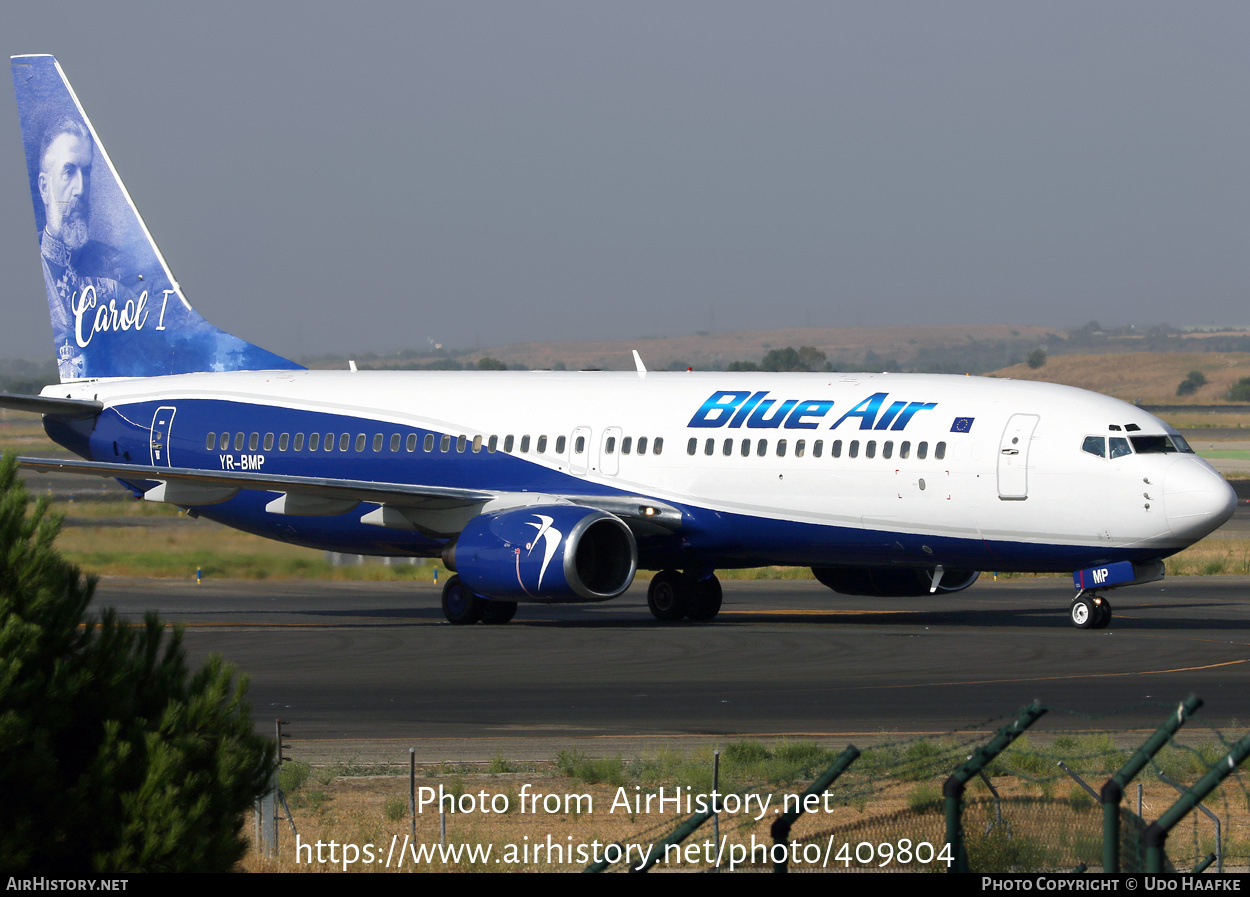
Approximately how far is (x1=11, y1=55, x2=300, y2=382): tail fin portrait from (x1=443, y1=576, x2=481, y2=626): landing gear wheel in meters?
8.58

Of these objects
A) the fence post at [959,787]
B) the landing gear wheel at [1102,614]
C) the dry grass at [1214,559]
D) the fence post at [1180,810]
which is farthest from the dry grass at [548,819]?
the dry grass at [1214,559]

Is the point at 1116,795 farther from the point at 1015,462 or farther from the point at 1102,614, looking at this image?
the point at 1102,614

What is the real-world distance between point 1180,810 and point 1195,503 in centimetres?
2101

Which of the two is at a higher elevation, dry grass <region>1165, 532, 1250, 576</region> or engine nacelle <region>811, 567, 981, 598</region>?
engine nacelle <region>811, 567, 981, 598</region>

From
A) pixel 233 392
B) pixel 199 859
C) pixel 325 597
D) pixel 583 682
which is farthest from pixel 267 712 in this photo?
pixel 325 597

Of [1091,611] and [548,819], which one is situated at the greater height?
[548,819]

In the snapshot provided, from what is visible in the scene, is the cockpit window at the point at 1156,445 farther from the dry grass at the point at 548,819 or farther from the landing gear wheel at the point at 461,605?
the dry grass at the point at 548,819

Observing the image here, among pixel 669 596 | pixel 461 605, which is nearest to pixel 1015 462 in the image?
pixel 669 596

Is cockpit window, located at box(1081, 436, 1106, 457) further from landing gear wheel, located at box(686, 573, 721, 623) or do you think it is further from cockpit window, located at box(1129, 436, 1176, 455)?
landing gear wheel, located at box(686, 573, 721, 623)

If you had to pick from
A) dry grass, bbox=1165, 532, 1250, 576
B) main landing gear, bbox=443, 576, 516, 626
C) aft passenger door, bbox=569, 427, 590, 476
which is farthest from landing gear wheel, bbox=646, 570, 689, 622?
dry grass, bbox=1165, 532, 1250, 576

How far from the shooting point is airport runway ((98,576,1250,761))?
19.6 metres

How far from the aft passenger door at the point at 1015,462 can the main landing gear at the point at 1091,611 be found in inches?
101

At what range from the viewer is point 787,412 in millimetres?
31078

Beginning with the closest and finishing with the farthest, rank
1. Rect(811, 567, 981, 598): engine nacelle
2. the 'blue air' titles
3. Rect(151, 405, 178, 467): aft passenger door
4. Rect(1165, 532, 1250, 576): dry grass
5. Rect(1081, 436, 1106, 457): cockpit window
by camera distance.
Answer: Rect(1081, 436, 1106, 457): cockpit window → the 'blue air' titles → Rect(811, 567, 981, 598): engine nacelle → Rect(151, 405, 178, 467): aft passenger door → Rect(1165, 532, 1250, 576): dry grass
